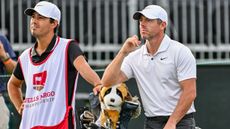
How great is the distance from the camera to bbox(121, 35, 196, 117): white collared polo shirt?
9219mm

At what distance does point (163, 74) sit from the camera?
9273 millimetres

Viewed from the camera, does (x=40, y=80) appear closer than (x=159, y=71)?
Yes

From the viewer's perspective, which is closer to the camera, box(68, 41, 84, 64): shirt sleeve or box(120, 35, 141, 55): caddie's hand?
box(68, 41, 84, 64): shirt sleeve

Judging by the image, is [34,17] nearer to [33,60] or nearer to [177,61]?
[33,60]

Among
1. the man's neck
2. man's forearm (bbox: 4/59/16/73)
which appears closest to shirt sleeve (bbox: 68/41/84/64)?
the man's neck

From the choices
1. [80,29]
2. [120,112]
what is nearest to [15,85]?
[120,112]

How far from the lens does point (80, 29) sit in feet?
54.0

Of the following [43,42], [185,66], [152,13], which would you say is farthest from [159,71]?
[43,42]

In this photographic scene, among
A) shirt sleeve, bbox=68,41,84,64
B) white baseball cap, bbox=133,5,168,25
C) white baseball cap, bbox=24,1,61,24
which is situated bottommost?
shirt sleeve, bbox=68,41,84,64

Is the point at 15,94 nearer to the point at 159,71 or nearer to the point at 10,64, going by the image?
the point at 10,64

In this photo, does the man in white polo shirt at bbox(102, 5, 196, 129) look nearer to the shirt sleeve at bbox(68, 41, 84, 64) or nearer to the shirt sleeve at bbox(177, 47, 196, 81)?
the shirt sleeve at bbox(177, 47, 196, 81)

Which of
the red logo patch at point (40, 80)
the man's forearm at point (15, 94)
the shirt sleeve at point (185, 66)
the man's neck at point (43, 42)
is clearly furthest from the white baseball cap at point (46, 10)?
the shirt sleeve at point (185, 66)

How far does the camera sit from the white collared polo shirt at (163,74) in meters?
9.22

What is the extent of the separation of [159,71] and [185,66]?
0.27m
